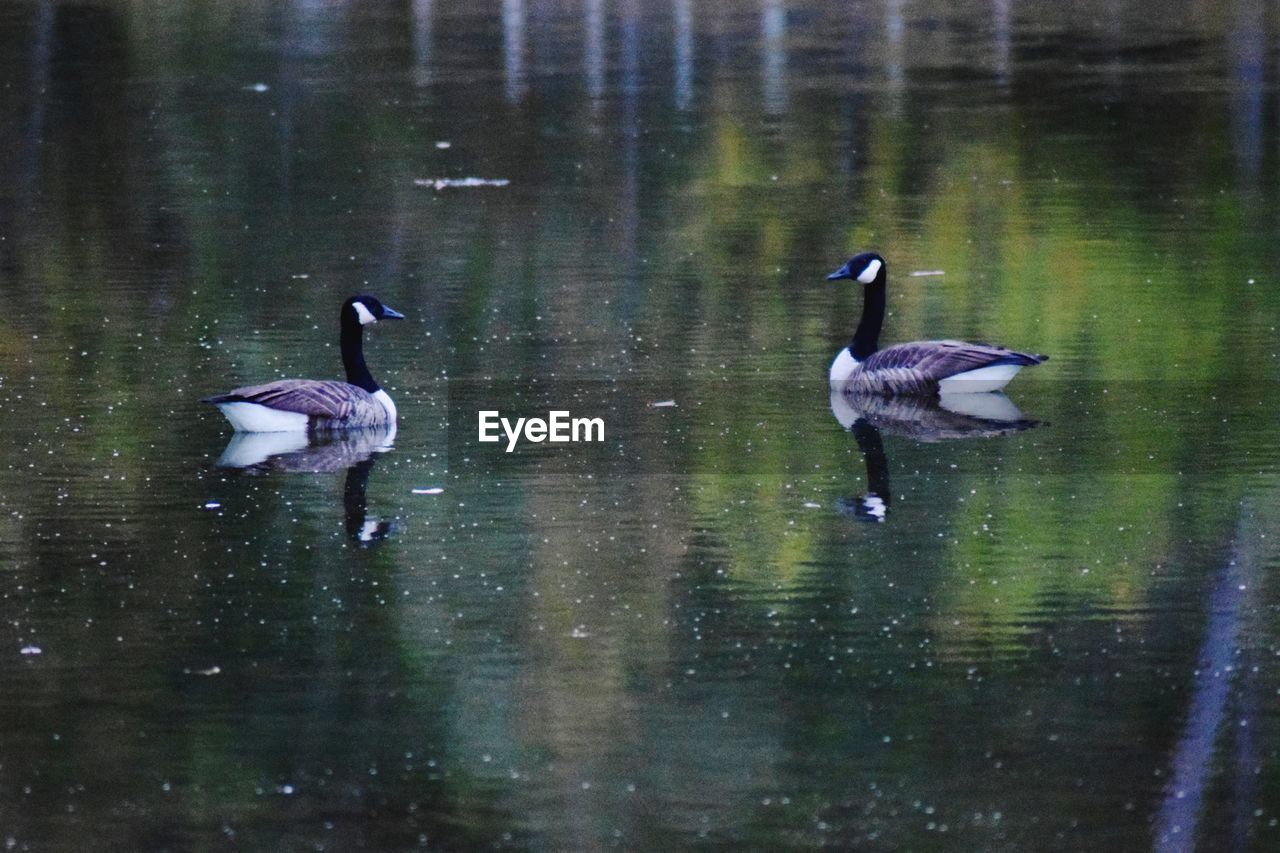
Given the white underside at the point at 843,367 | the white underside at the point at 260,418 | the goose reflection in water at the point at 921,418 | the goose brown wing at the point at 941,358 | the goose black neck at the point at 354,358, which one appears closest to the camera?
the white underside at the point at 260,418

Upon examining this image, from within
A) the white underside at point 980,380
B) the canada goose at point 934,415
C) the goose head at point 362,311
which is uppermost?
the goose head at point 362,311

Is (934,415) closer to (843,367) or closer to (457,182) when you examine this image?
(843,367)

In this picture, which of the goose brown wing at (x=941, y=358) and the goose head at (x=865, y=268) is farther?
the goose head at (x=865, y=268)

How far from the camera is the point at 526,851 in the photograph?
22.9 feet

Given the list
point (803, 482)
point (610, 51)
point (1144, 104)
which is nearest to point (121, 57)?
point (610, 51)

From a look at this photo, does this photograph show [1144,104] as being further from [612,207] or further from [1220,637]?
[1220,637]

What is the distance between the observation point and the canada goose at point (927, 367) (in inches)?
514

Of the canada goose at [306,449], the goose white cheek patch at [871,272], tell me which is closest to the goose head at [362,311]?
the canada goose at [306,449]

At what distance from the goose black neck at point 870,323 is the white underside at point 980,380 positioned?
0.52m

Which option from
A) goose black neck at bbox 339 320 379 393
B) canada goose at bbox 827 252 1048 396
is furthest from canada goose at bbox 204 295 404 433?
canada goose at bbox 827 252 1048 396

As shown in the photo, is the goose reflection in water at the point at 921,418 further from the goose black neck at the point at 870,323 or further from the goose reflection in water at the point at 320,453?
the goose reflection in water at the point at 320,453

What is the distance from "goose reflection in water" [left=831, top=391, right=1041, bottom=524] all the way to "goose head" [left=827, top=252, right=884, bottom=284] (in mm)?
1114

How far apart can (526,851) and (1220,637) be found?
297cm

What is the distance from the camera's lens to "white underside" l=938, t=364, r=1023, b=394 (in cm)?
1311
